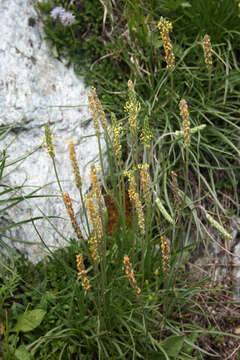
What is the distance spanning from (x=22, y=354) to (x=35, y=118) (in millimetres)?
1663

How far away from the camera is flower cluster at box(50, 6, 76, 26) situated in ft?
10.2

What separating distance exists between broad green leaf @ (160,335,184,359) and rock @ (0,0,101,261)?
973mm

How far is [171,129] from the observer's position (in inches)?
120

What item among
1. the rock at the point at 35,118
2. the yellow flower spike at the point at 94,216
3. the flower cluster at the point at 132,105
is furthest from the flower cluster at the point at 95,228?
the rock at the point at 35,118

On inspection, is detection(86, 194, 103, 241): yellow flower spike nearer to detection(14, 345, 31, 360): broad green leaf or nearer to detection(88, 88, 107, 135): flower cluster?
detection(88, 88, 107, 135): flower cluster

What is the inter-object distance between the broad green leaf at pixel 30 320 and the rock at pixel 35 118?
467 millimetres

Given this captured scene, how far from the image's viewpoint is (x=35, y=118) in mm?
2961

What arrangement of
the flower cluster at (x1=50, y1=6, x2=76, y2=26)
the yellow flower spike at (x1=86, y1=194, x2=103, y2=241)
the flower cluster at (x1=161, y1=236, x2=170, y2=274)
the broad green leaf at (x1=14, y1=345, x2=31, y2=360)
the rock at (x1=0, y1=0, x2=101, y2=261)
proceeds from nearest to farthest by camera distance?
the yellow flower spike at (x1=86, y1=194, x2=103, y2=241) < the flower cluster at (x1=161, y1=236, x2=170, y2=274) < the broad green leaf at (x1=14, y1=345, x2=31, y2=360) < the rock at (x1=0, y1=0, x2=101, y2=261) < the flower cluster at (x1=50, y1=6, x2=76, y2=26)

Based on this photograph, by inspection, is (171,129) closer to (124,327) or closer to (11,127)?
(11,127)

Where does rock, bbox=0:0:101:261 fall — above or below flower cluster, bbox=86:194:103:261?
above

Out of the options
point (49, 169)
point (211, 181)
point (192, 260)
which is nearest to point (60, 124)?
point (49, 169)

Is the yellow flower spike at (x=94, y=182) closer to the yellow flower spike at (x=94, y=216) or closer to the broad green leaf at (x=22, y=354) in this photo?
the yellow flower spike at (x=94, y=216)

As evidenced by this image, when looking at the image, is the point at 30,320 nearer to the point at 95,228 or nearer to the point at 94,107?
the point at 95,228

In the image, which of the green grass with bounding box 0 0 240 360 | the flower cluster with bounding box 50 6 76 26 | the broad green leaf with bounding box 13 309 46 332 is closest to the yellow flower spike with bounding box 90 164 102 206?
the green grass with bounding box 0 0 240 360
